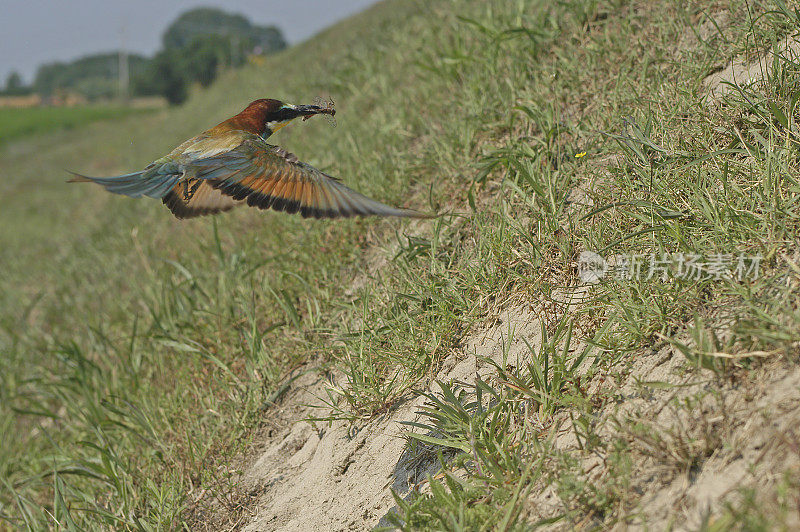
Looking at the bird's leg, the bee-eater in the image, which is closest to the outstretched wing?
the bee-eater

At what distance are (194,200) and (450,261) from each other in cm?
104

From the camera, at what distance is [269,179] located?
2.00 meters

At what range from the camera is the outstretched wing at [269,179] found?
1892 millimetres

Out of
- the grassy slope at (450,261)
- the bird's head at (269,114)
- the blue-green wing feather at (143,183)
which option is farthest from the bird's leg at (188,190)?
the grassy slope at (450,261)

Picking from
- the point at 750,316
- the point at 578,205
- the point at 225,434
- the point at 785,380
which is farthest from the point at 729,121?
the point at 225,434

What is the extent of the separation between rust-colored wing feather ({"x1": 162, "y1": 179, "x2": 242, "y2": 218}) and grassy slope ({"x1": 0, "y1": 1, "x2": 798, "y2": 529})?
Result: 1.91 feet

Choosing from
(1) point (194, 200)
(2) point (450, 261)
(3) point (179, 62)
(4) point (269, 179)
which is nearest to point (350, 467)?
(2) point (450, 261)

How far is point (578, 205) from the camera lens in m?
2.33

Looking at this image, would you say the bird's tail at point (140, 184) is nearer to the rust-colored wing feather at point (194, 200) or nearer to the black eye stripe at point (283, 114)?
the rust-colored wing feather at point (194, 200)

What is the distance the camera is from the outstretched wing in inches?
74.5

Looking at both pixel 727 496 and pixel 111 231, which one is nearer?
pixel 727 496

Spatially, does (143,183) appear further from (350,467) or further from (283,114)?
(350,467)

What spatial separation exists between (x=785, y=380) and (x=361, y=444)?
1327 mm

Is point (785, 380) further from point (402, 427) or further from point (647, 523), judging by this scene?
point (402, 427)
